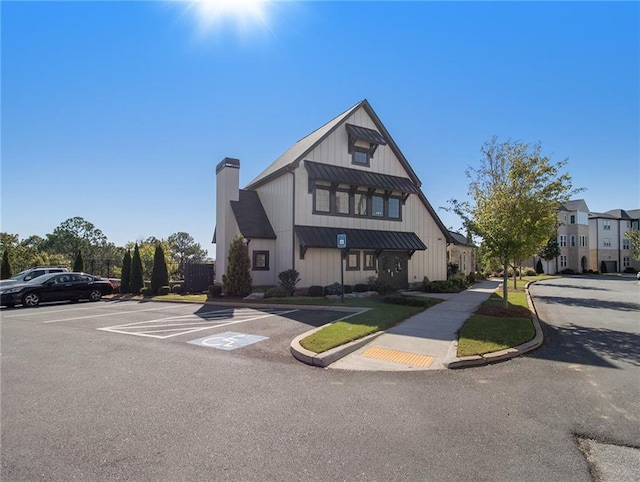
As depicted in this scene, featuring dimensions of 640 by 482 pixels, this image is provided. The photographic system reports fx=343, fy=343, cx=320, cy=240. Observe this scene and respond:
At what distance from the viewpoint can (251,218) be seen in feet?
65.9

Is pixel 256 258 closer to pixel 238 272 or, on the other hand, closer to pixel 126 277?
pixel 238 272

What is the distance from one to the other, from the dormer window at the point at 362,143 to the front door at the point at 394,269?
5777 mm

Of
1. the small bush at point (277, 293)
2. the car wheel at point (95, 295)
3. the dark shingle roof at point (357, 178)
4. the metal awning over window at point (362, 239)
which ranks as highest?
the dark shingle roof at point (357, 178)

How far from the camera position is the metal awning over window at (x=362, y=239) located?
17.6 metres

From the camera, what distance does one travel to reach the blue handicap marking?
8359mm

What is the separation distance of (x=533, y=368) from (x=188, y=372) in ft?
21.4

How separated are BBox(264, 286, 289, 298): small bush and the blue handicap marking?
7.09m

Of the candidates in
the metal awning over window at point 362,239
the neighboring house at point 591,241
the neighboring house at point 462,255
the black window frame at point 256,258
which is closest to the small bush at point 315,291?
the metal awning over window at point 362,239

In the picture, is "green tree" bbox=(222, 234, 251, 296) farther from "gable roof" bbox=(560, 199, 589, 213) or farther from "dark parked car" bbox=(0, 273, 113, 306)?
"gable roof" bbox=(560, 199, 589, 213)

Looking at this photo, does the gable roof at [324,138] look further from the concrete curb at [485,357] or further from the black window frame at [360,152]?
the concrete curb at [485,357]

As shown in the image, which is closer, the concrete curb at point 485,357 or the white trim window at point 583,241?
the concrete curb at point 485,357

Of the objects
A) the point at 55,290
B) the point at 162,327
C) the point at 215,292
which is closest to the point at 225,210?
the point at 215,292

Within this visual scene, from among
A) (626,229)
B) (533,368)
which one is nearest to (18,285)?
(533,368)

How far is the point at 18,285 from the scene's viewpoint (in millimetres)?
17016
